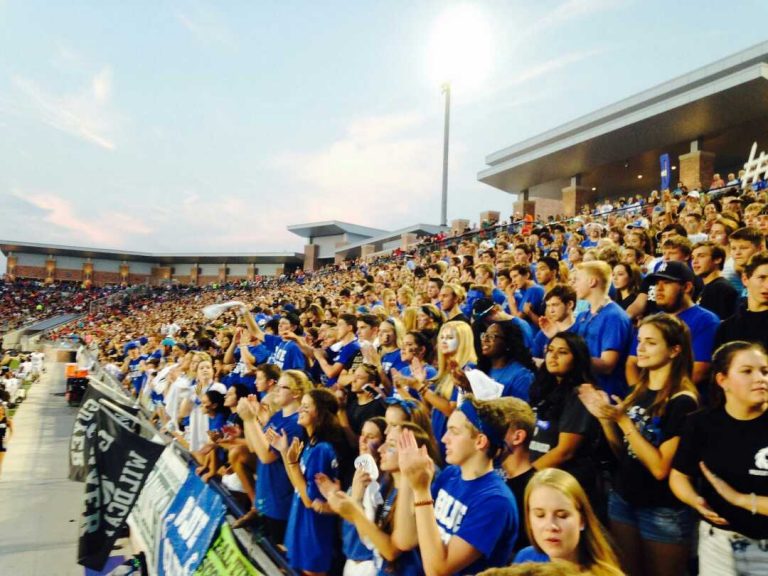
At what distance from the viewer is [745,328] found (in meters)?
3.38

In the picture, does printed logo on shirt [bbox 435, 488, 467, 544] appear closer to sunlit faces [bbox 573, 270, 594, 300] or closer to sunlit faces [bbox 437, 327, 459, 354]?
sunlit faces [bbox 437, 327, 459, 354]

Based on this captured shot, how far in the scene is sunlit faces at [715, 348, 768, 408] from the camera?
246 cm

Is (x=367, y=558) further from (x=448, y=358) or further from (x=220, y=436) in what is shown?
(x=220, y=436)

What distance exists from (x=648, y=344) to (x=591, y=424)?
0.55 metres

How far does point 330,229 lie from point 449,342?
53.2m

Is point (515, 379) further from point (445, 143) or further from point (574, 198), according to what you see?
point (445, 143)

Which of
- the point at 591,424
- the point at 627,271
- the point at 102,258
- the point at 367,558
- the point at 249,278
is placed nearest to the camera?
the point at 591,424

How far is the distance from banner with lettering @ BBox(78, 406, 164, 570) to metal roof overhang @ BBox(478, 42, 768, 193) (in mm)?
23390

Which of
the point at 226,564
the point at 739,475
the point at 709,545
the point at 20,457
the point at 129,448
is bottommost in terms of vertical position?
the point at 20,457

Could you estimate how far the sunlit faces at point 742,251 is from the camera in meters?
4.52

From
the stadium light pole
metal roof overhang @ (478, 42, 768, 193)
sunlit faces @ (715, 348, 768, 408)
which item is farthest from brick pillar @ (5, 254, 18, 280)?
sunlit faces @ (715, 348, 768, 408)

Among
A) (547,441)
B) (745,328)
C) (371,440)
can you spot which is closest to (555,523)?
(547,441)

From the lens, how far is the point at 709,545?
2490mm

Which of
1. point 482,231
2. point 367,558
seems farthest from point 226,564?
point 482,231
